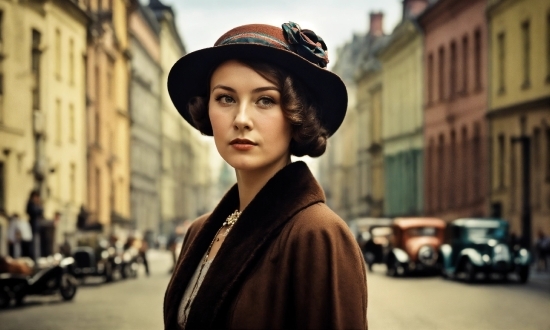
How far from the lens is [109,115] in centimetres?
6147

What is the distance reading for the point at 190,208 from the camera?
Answer: 390 feet

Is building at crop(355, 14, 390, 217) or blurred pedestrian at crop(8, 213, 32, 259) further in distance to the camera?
building at crop(355, 14, 390, 217)

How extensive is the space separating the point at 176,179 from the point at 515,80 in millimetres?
62527

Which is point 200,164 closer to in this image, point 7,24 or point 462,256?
point 7,24

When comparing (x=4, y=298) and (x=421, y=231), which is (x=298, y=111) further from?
(x=421, y=231)

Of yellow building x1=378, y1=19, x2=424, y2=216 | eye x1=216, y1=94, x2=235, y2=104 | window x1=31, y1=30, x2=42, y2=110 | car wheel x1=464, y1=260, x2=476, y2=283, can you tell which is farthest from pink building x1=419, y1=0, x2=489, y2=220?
eye x1=216, y1=94, x2=235, y2=104

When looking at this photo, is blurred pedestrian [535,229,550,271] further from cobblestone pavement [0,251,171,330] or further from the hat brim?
the hat brim

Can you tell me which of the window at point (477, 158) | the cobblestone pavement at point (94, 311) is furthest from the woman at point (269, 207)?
the window at point (477, 158)

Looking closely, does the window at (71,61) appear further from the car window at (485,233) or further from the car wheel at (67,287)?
the car wheel at (67,287)

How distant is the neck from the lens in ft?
11.1

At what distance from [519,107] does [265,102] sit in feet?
140

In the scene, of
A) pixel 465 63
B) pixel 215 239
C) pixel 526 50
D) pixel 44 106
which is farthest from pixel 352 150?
pixel 215 239

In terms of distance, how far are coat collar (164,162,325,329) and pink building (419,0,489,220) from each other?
1872 inches

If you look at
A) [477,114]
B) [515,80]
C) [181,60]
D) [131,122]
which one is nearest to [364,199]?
[131,122]
